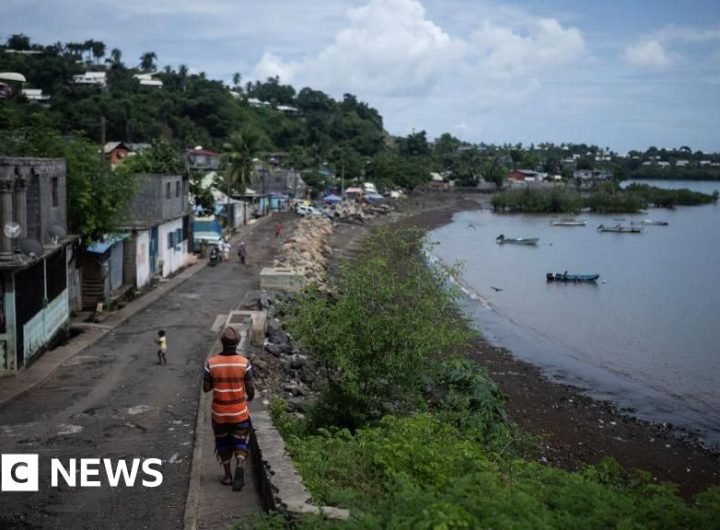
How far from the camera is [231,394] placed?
8703mm

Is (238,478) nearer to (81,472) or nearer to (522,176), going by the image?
(81,472)

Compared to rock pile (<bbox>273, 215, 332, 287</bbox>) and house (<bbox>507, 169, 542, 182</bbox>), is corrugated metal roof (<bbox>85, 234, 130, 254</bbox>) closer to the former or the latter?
rock pile (<bbox>273, 215, 332, 287</bbox>)

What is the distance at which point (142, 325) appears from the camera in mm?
23141

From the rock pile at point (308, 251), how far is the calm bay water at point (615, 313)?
25.4ft

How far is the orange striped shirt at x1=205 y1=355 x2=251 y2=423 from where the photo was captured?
8.64m

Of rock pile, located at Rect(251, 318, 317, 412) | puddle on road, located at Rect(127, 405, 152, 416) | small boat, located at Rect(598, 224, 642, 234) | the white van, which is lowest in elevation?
small boat, located at Rect(598, 224, 642, 234)

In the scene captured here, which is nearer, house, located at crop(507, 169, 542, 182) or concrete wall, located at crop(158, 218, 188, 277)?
concrete wall, located at crop(158, 218, 188, 277)

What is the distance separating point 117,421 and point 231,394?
505 cm

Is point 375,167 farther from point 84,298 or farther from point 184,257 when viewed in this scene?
point 84,298

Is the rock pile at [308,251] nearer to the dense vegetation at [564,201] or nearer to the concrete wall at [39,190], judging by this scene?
the concrete wall at [39,190]

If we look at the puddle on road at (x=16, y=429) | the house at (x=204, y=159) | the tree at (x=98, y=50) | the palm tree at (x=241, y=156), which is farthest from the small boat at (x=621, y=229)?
the tree at (x=98, y=50)

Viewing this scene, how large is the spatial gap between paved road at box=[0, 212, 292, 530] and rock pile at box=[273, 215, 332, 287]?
8.06m

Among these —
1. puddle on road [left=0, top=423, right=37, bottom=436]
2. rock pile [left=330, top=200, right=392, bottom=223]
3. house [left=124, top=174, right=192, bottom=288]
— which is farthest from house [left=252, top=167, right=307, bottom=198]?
puddle on road [left=0, top=423, right=37, bottom=436]

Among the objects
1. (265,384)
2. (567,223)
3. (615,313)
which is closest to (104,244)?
(265,384)
